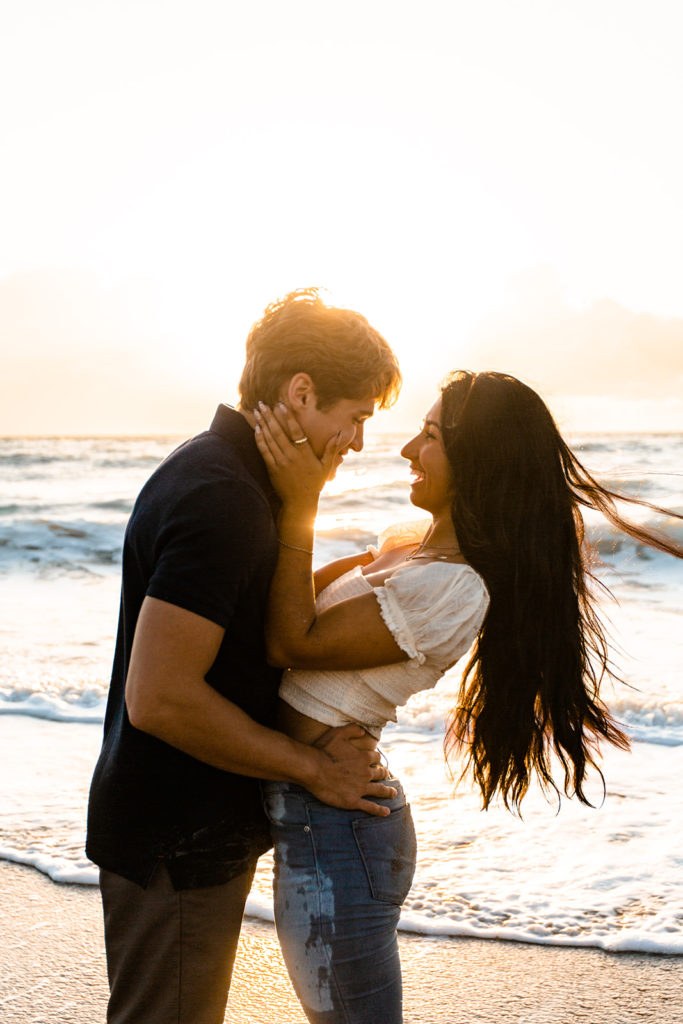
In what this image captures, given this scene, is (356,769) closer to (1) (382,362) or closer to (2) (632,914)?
(1) (382,362)

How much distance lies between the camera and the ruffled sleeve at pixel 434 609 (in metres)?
2.08

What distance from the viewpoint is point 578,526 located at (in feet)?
8.49

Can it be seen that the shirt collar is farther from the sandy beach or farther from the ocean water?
the sandy beach

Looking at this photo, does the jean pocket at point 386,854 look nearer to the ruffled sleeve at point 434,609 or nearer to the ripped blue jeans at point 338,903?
the ripped blue jeans at point 338,903

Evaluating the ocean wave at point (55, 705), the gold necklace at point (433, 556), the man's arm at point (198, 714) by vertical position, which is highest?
the gold necklace at point (433, 556)

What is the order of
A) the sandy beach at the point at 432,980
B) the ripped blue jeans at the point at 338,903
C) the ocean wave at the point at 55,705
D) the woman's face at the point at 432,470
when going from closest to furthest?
the ripped blue jeans at the point at 338,903 < the woman's face at the point at 432,470 < the sandy beach at the point at 432,980 < the ocean wave at the point at 55,705

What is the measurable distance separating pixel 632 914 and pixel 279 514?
2.54m

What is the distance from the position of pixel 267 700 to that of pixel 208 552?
467 millimetres

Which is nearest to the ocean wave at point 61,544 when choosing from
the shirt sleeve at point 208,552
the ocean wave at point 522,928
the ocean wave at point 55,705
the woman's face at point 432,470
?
the ocean wave at point 55,705

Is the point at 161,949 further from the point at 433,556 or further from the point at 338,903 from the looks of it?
the point at 433,556

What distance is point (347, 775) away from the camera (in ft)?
6.82

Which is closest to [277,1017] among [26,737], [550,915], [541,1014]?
[541,1014]

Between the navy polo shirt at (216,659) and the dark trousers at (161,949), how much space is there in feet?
0.14

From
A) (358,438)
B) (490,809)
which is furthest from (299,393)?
(490,809)
